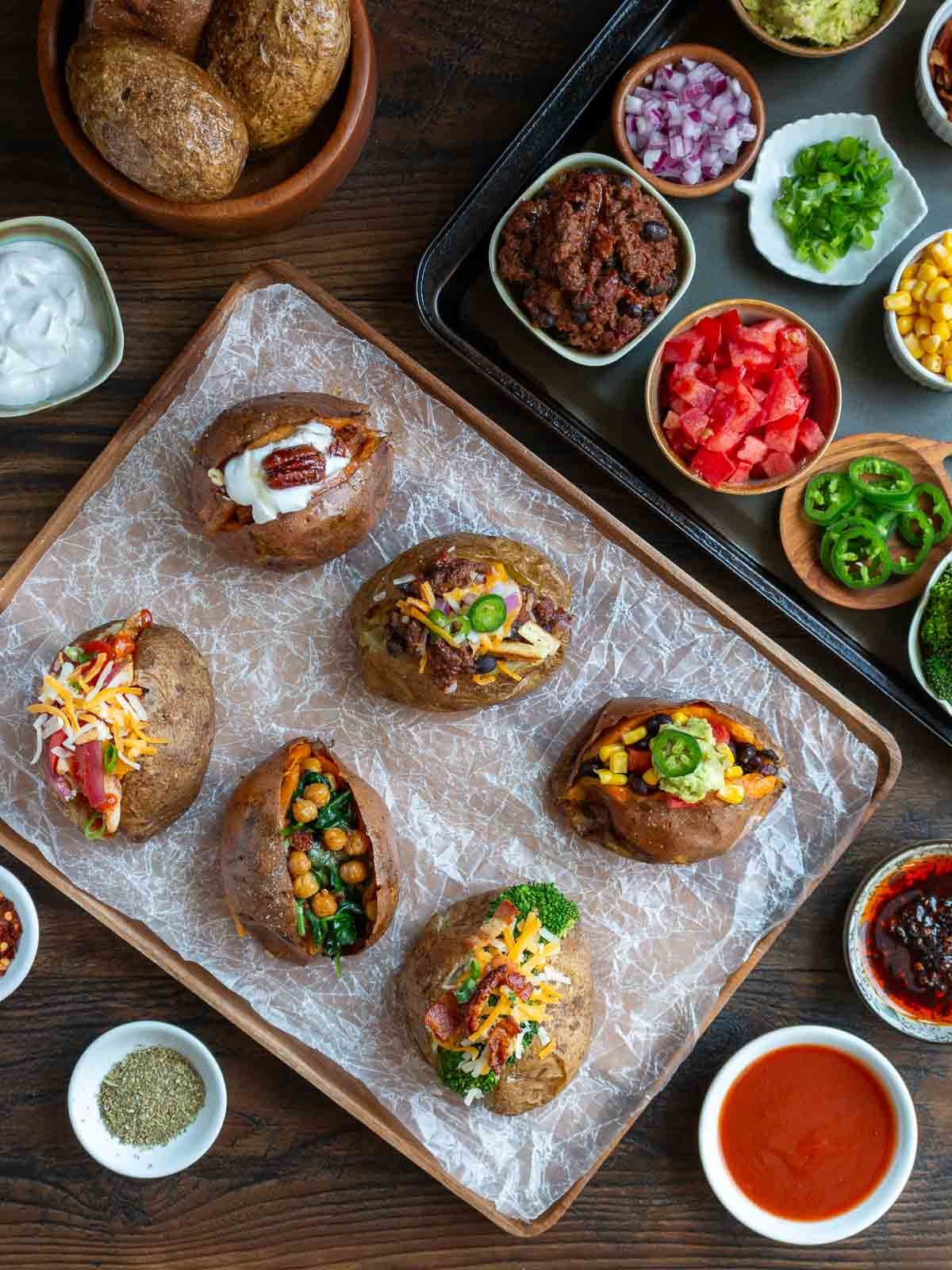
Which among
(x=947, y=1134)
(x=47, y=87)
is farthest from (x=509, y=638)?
(x=947, y=1134)

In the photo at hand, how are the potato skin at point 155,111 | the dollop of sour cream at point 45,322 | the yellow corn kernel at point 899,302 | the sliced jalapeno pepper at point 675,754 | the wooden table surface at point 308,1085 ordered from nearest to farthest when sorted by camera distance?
the potato skin at point 155,111, the sliced jalapeno pepper at point 675,754, the dollop of sour cream at point 45,322, the yellow corn kernel at point 899,302, the wooden table surface at point 308,1085

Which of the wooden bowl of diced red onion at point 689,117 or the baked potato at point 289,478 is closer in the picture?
the baked potato at point 289,478

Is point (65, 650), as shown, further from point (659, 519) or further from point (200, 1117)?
point (659, 519)

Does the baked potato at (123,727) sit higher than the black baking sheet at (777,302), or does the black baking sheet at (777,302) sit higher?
the black baking sheet at (777,302)

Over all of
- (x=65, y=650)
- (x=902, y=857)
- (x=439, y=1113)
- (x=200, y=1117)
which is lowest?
(x=200, y=1117)

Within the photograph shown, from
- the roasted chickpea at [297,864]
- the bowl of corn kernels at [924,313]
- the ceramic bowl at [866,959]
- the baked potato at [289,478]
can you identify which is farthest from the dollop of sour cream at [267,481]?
the ceramic bowl at [866,959]

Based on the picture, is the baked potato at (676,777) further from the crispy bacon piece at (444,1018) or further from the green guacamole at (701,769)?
the crispy bacon piece at (444,1018)

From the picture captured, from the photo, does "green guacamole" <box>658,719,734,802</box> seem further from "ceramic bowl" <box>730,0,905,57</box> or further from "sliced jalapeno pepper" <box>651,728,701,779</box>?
"ceramic bowl" <box>730,0,905,57</box>
